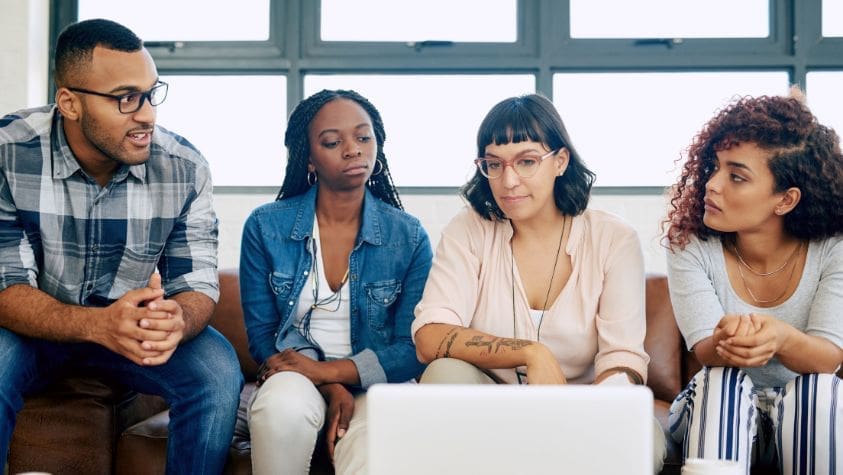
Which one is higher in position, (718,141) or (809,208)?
(718,141)

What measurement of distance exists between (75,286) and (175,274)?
230mm

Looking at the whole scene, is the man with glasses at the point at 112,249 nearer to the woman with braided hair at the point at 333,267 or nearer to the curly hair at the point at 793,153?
the woman with braided hair at the point at 333,267

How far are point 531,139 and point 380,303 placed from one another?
0.59 meters

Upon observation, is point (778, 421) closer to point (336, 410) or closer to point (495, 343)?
point (495, 343)

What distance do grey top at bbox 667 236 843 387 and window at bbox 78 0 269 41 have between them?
2.02 m

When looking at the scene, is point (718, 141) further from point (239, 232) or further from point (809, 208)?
point (239, 232)

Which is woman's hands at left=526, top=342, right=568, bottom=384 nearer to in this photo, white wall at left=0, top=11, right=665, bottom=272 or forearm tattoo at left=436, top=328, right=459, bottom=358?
forearm tattoo at left=436, top=328, right=459, bottom=358

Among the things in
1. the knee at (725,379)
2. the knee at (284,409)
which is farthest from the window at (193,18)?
the knee at (725,379)

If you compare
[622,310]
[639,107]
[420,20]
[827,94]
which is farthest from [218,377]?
[827,94]

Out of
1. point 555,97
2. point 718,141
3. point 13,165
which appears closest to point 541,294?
point 718,141

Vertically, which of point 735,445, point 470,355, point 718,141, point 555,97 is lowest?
point 735,445

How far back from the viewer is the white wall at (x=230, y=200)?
10.3 ft

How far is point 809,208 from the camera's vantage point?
194cm

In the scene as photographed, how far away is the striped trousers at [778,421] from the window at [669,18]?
1.86 m
